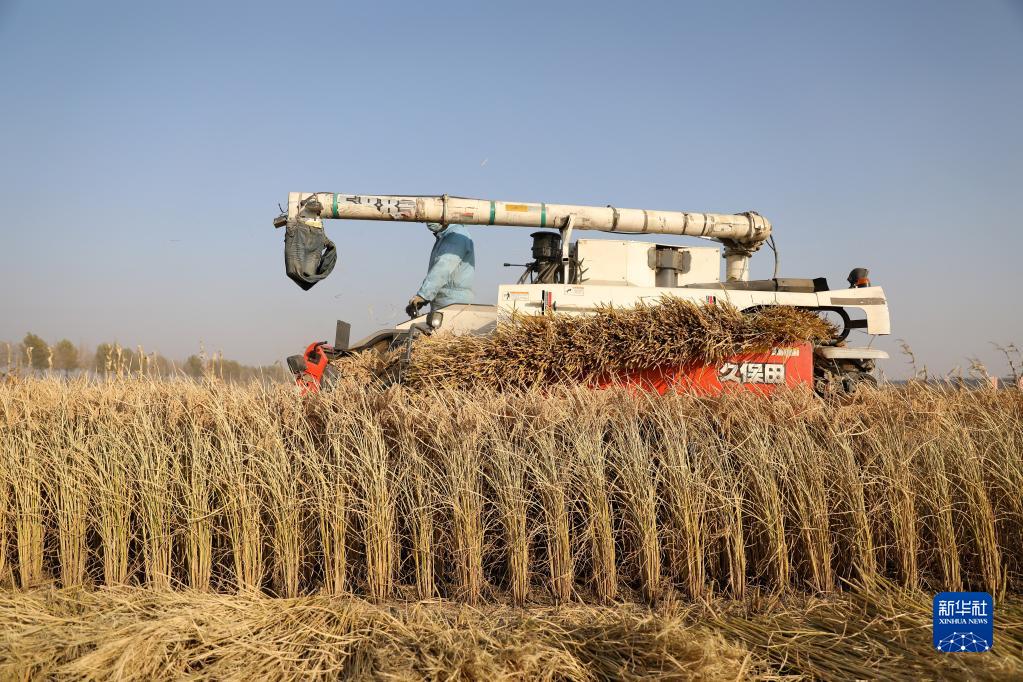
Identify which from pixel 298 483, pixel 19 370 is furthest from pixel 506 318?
pixel 19 370

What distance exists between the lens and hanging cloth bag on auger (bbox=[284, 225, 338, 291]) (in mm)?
6672

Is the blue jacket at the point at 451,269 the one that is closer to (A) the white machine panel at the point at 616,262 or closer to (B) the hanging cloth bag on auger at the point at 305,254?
(B) the hanging cloth bag on auger at the point at 305,254

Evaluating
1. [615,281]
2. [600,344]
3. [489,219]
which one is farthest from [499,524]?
[489,219]

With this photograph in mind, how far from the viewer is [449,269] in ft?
24.3

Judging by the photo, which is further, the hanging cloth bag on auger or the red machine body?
the hanging cloth bag on auger

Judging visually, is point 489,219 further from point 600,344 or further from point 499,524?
point 499,524

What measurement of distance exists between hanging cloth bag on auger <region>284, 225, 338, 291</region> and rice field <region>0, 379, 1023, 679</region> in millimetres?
2624

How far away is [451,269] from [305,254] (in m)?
1.50

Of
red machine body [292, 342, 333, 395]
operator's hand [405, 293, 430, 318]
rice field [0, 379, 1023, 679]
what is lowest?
rice field [0, 379, 1023, 679]

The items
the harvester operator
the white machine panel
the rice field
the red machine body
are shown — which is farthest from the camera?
the harvester operator

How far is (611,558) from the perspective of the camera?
360cm

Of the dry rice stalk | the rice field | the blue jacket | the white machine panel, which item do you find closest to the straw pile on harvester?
the dry rice stalk

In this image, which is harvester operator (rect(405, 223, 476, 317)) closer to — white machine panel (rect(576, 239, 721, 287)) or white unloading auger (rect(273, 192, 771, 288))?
white unloading auger (rect(273, 192, 771, 288))

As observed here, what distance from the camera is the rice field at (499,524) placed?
3.27 m
